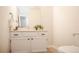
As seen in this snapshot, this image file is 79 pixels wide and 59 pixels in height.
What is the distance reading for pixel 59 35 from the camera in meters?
1.58

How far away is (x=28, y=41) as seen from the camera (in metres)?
1.57

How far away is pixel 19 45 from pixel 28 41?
0.12m

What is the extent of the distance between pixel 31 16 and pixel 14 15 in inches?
8.3

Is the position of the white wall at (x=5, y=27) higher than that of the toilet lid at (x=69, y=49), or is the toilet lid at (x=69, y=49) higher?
the white wall at (x=5, y=27)

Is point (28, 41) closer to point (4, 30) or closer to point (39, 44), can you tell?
point (39, 44)

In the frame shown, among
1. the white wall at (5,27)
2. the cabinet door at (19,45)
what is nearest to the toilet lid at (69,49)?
the cabinet door at (19,45)

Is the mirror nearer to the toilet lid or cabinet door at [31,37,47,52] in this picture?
cabinet door at [31,37,47,52]

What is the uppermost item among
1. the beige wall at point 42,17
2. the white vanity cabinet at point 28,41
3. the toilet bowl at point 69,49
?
the beige wall at point 42,17

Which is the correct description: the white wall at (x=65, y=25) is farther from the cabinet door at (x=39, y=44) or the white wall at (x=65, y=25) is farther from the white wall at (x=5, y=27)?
the white wall at (x=5, y=27)

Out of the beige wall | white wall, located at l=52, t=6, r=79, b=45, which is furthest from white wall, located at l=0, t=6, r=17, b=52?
white wall, located at l=52, t=6, r=79, b=45

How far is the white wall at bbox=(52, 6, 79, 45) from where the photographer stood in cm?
156

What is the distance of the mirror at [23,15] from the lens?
60.1 inches
